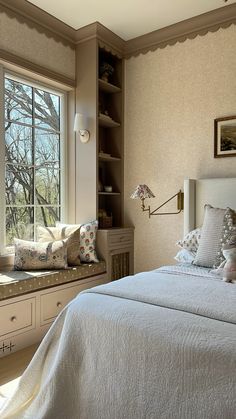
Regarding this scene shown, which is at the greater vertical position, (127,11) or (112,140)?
(127,11)

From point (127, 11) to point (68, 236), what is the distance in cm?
209

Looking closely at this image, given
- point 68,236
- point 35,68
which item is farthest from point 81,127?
point 68,236

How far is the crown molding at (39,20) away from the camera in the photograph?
267cm

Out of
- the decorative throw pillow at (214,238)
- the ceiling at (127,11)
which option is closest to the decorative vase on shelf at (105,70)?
the ceiling at (127,11)

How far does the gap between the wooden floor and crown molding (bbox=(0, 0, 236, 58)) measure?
8.91 ft

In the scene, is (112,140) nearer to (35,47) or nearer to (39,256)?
(35,47)

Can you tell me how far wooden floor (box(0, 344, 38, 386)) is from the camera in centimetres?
202

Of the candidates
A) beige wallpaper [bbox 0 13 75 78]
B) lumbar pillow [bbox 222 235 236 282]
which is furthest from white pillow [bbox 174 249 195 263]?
beige wallpaper [bbox 0 13 75 78]

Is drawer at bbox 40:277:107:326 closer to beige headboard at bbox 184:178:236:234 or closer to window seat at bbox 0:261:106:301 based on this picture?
window seat at bbox 0:261:106:301

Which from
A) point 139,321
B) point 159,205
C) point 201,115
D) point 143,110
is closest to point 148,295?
point 139,321

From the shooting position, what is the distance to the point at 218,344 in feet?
3.61

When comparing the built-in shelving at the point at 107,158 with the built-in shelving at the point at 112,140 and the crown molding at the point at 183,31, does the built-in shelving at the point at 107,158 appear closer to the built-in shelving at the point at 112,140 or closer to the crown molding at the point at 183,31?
the built-in shelving at the point at 112,140

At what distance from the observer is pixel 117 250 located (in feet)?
10.8

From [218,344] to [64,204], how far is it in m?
2.55
